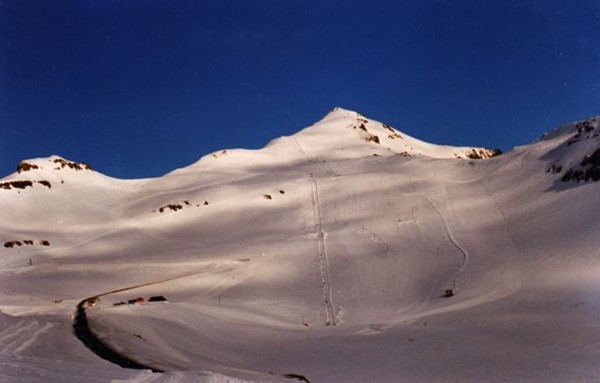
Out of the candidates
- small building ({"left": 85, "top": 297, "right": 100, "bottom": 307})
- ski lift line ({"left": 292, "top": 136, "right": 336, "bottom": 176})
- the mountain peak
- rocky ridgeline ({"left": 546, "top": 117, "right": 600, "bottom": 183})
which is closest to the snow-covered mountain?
rocky ridgeline ({"left": 546, "top": 117, "right": 600, "bottom": 183})

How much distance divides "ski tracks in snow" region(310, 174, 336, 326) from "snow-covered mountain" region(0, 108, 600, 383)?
0.16 meters

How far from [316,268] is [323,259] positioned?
1.59m

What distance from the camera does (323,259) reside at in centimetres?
3547

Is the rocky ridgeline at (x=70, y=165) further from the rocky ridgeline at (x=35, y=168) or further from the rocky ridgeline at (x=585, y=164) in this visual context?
the rocky ridgeline at (x=585, y=164)

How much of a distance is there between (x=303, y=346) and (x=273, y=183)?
43.4 m

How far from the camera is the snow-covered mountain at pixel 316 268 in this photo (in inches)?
580

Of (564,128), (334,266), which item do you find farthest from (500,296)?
(564,128)

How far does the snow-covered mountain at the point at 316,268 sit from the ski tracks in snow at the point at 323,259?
16 cm

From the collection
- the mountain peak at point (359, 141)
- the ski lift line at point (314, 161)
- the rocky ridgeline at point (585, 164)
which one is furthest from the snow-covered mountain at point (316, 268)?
the mountain peak at point (359, 141)

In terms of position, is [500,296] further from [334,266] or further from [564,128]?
[564,128]

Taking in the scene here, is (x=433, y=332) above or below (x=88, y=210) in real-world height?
below

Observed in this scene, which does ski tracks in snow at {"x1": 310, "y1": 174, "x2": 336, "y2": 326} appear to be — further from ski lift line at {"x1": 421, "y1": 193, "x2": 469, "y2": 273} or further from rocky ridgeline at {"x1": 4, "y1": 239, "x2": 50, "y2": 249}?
rocky ridgeline at {"x1": 4, "y1": 239, "x2": 50, "y2": 249}

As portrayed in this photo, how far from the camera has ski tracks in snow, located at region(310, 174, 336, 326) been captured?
2659 centimetres

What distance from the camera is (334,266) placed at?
3409 centimetres
